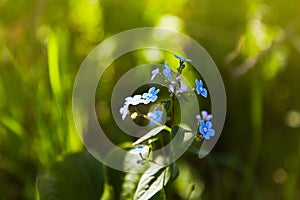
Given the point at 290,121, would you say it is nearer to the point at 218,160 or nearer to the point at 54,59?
the point at 218,160

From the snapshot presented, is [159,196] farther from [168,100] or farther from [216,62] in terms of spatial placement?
[216,62]

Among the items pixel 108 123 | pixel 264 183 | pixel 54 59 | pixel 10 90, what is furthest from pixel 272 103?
pixel 10 90

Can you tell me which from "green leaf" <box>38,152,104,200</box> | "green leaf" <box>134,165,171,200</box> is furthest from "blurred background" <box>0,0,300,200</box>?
"green leaf" <box>134,165,171,200</box>

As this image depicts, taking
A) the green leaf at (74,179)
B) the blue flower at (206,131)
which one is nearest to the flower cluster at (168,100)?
the blue flower at (206,131)

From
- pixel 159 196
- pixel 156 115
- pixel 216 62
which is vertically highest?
pixel 216 62

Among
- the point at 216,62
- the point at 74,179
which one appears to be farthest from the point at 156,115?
the point at 216,62

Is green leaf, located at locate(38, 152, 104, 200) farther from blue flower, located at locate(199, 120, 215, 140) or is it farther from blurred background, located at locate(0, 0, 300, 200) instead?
blue flower, located at locate(199, 120, 215, 140)
